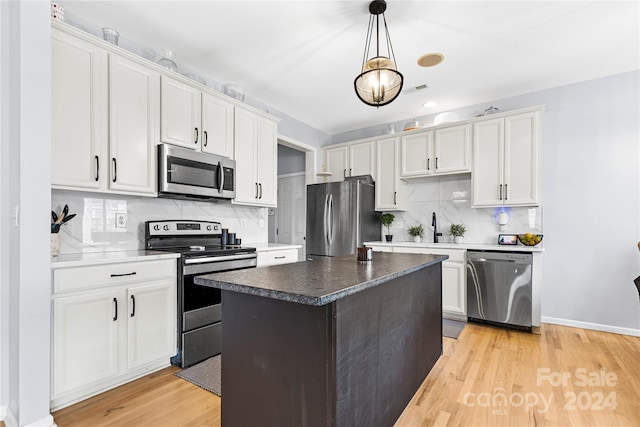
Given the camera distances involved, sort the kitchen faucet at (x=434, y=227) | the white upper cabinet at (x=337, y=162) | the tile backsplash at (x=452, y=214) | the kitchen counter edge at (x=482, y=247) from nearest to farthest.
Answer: the kitchen counter edge at (x=482, y=247) < the tile backsplash at (x=452, y=214) < the kitchen faucet at (x=434, y=227) < the white upper cabinet at (x=337, y=162)

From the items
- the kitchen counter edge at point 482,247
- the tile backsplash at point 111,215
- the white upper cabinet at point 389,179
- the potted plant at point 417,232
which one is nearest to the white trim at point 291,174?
the white upper cabinet at point 389,179

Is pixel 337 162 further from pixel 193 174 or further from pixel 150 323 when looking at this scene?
pixel 150 323

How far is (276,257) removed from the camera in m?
3.31

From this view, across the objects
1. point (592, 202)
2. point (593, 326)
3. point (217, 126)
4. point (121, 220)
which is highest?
point (217, 126)

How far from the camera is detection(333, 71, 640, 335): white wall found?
3.19 meters

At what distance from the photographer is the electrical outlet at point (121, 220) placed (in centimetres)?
258

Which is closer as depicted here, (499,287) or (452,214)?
(499,287)

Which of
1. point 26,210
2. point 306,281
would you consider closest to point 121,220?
point 26,210

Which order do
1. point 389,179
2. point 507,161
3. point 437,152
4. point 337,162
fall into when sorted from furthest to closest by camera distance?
point 337,162
point 389,179
point 437,152
point 507,161

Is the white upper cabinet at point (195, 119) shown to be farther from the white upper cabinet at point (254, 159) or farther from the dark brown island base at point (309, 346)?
the dark brown island base at point (309, 346)

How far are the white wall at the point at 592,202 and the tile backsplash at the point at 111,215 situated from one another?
12.5 ft

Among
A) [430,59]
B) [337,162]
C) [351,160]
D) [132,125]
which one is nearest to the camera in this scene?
[132,125]

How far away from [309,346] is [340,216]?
3168mm

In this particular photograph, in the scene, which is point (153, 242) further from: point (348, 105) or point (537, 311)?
point (537, 311)
